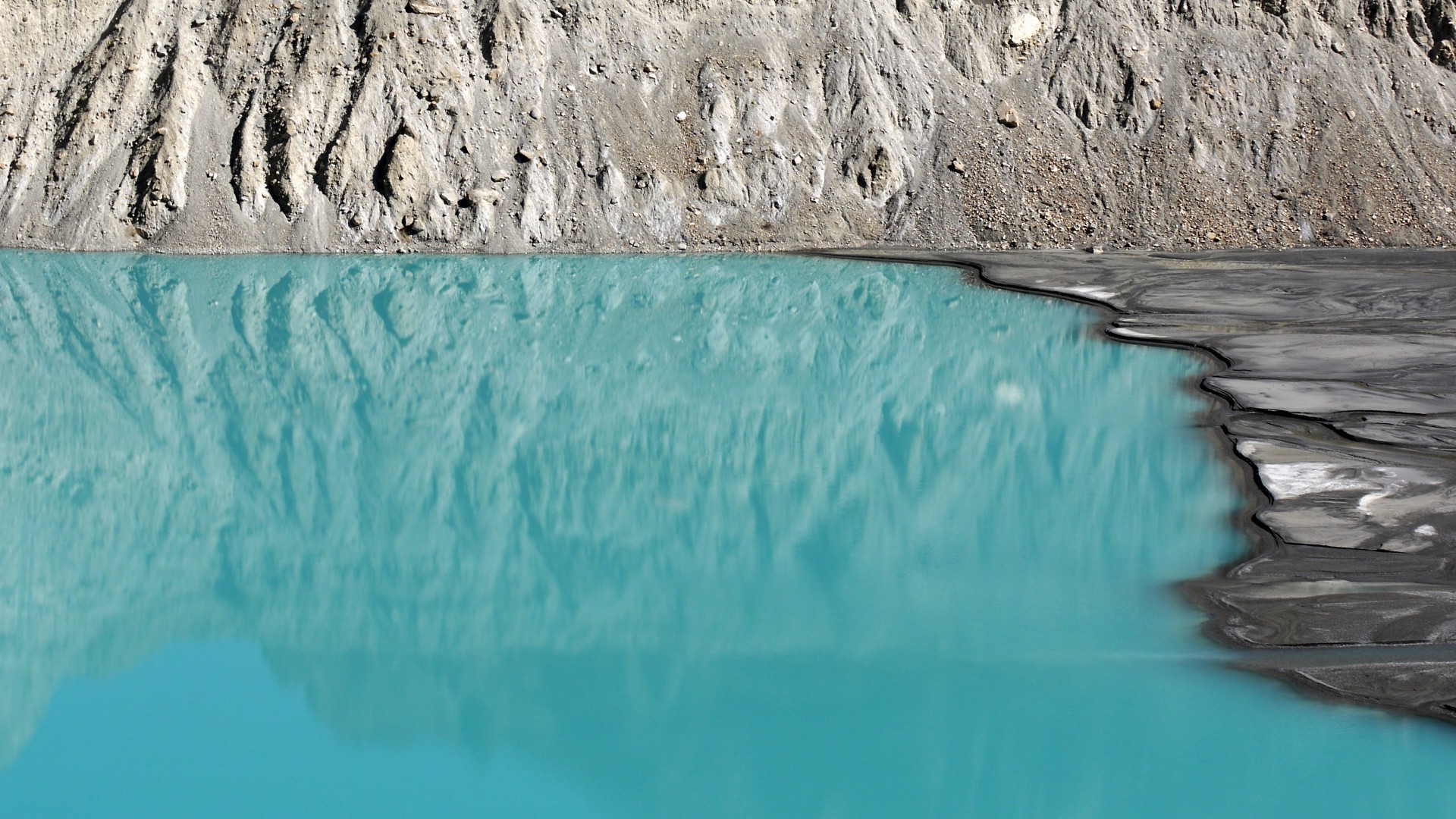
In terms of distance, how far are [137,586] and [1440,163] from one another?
40894mm

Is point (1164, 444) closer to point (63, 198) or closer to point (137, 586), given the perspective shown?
point (137, 586)

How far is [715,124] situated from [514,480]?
1058 inches

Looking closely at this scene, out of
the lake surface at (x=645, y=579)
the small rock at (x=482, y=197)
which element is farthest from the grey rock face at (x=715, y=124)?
the lake surface at (x=645, y=579)

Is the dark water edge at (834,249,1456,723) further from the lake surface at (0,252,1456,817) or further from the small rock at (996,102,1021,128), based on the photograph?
the small rock at (996,102,1021,128)

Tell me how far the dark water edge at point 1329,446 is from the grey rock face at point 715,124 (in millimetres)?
6749

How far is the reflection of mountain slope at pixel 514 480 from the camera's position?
11.9 metres

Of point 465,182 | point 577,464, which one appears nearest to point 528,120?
point 465,182

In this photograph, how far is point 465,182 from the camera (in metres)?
39.7

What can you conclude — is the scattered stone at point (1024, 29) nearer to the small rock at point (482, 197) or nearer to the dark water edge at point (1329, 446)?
the dark water edge at point (1329, 446)

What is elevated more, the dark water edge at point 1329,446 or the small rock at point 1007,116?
the small rock at point 1007,116

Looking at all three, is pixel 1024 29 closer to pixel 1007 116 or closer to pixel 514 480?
pixel 1007 116

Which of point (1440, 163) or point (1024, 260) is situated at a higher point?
point (1440, 163)

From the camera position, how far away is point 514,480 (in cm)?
1675

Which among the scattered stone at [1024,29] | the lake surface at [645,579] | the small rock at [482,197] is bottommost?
the lake surface at [645,579]
